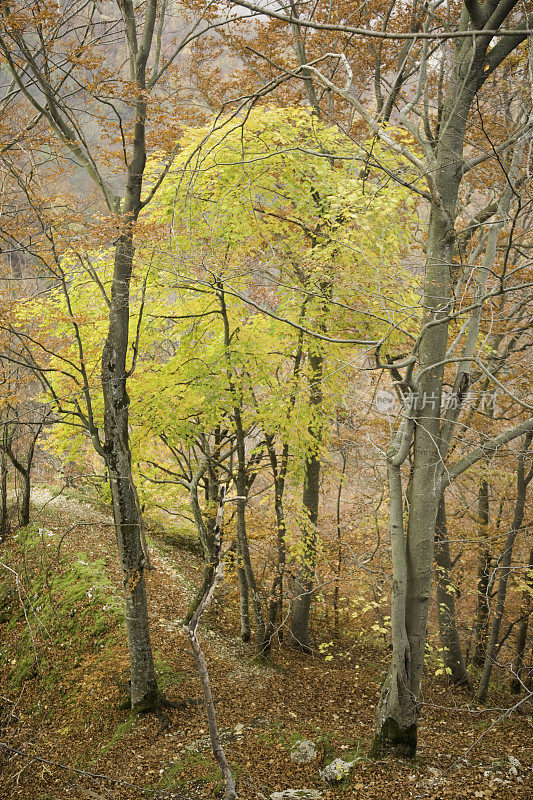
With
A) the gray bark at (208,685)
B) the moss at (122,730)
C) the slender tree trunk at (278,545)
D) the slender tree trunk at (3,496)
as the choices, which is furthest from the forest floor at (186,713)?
the slender tree trunk at (3,496)

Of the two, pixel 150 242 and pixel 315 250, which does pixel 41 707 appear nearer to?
pixel 150 242

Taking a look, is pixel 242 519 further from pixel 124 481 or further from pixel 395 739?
pixel 395 739

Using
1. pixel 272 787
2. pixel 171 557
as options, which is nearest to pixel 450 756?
pixel 272 787

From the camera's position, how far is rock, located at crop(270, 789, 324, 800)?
4957mm

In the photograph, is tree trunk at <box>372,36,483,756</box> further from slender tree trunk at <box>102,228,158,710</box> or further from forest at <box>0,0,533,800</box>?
slender tree trunk at <box>102,228,158,710</box>

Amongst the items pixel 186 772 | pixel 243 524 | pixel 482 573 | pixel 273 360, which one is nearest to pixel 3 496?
pixel 243 524

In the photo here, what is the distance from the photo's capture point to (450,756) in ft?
18.8

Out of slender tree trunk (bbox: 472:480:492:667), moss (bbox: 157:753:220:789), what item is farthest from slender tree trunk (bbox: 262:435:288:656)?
slender tree trunk (bbox: 472:480:492:667)

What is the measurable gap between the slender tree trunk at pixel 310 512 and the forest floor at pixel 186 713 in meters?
0.69

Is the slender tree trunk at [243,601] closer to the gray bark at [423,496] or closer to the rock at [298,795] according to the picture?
the rock at [298,795]

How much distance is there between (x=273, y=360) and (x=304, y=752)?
5.90m

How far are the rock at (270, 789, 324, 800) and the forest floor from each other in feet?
0.32

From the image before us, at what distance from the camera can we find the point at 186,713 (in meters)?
7.36

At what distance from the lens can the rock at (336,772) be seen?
509 cm
